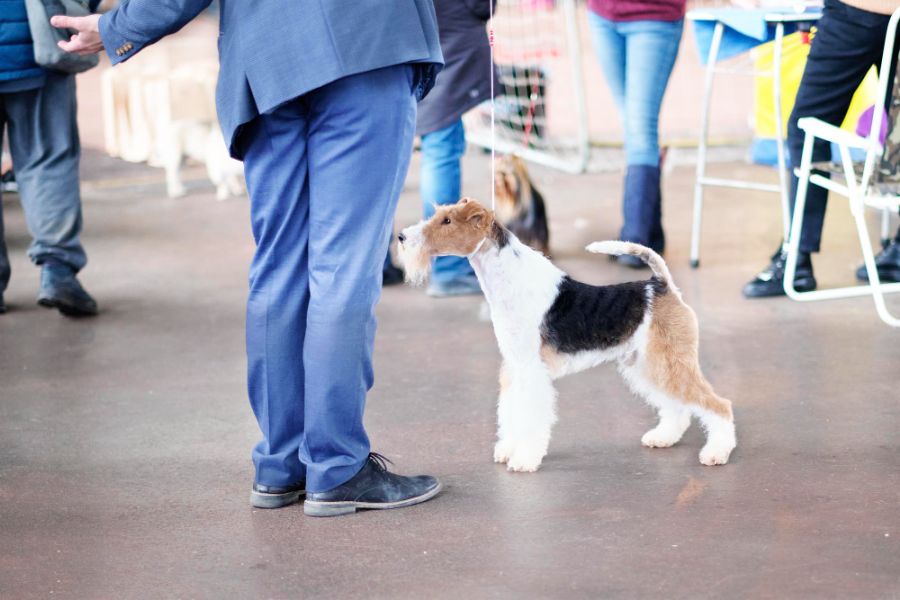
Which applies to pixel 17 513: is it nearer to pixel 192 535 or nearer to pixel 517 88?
pixel 192 535

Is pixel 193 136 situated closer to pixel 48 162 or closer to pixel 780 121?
pixel 48 162

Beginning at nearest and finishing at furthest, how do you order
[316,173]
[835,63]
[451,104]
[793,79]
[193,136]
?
[316,173]
[835,63]
[451,104]
[793,79]
[193,136]

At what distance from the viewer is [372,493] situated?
2902mm

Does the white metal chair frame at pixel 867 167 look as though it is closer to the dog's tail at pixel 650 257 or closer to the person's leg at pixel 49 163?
the dog's tail at pixel 650 257

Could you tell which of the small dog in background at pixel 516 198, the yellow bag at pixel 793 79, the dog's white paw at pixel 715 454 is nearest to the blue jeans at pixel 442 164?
the small dog in background at pixel 516 198

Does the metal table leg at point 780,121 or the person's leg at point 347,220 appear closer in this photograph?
the person's leg at point 347,220

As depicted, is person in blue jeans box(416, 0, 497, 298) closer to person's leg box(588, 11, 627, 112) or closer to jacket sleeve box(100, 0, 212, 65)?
person's leg box(588, 11, 627, 112)

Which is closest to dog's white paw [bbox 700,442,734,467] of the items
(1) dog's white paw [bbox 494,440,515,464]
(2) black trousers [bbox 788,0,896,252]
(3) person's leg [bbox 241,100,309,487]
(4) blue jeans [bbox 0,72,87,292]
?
(1) dog's white paw [bbox 494,440,515,464]

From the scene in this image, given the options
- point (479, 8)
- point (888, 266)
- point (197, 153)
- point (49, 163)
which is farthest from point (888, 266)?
point (197, 153)

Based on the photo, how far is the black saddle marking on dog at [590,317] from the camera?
123 inches

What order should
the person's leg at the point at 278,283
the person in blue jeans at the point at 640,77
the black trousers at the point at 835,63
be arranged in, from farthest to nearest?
1. the person in blue jeans at the point at 640,77
2. the black trousers at the point at 835,63
3. the person's leg at the point at 278,283

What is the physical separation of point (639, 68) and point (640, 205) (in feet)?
2.03

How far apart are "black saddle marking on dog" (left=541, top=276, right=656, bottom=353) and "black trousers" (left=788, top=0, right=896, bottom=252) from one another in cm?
173

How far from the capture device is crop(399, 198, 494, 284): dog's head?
9.97ft
